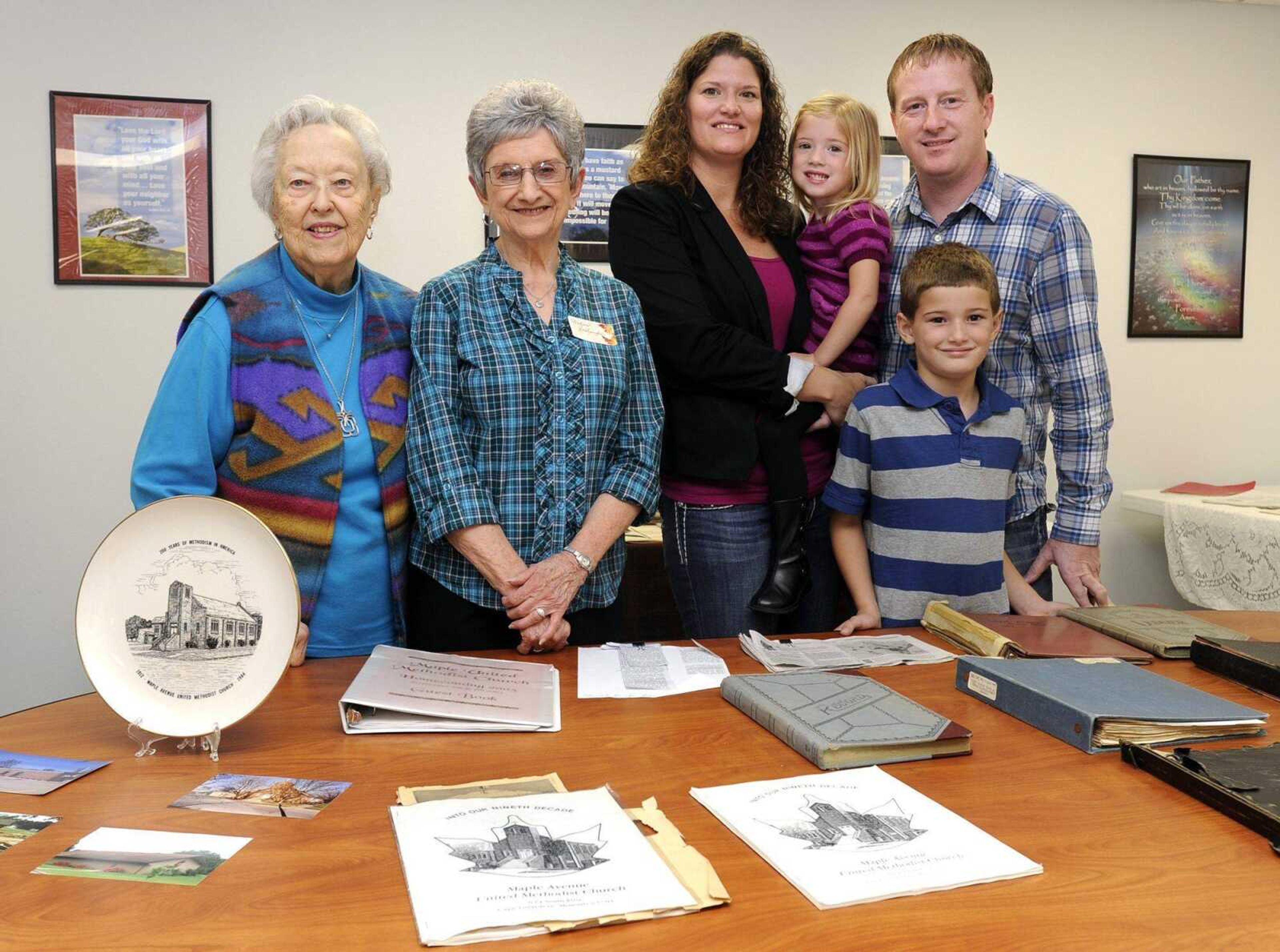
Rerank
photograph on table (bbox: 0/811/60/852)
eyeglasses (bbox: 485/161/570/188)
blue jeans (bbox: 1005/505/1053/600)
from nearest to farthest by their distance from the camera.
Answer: photograph on table (bbox: 0/811/60/852)
eyeglasses (bbox: 485/161/570/188)
blue jeans (bbox: 1005/505/1053/600)

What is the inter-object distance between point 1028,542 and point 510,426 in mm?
1220

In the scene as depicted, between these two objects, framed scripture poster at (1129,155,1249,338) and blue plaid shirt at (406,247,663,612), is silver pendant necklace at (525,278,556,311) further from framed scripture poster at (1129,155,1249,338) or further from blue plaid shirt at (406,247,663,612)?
framed scripture poster at (1129,155,1249,338)

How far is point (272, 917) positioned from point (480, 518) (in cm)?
97

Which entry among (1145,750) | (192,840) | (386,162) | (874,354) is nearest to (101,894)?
(192,840)

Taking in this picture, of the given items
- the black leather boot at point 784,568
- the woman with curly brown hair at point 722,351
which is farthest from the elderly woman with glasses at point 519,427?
the black leather boot at point 784,568

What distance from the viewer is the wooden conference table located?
927 millimetres

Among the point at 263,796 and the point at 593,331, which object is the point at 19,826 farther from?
the point at 593,331

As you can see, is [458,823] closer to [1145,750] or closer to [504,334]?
[1145,750]

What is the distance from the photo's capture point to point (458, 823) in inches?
43.6

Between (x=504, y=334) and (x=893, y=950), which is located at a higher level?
(x=504, y=334)

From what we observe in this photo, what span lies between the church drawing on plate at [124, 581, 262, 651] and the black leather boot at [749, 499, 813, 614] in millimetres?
1148

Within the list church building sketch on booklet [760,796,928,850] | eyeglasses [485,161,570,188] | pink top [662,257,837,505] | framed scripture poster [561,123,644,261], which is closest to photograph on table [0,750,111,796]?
church building sketch on booklet [760,796,928,850]

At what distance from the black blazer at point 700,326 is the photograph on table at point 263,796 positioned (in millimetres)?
1200

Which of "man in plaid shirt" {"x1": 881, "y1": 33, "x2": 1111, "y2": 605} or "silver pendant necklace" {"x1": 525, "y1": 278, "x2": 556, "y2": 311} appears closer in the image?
"silver pendant necklace" {"x1": 525, "y1": 278, "x2": 556, "y2": 311}
